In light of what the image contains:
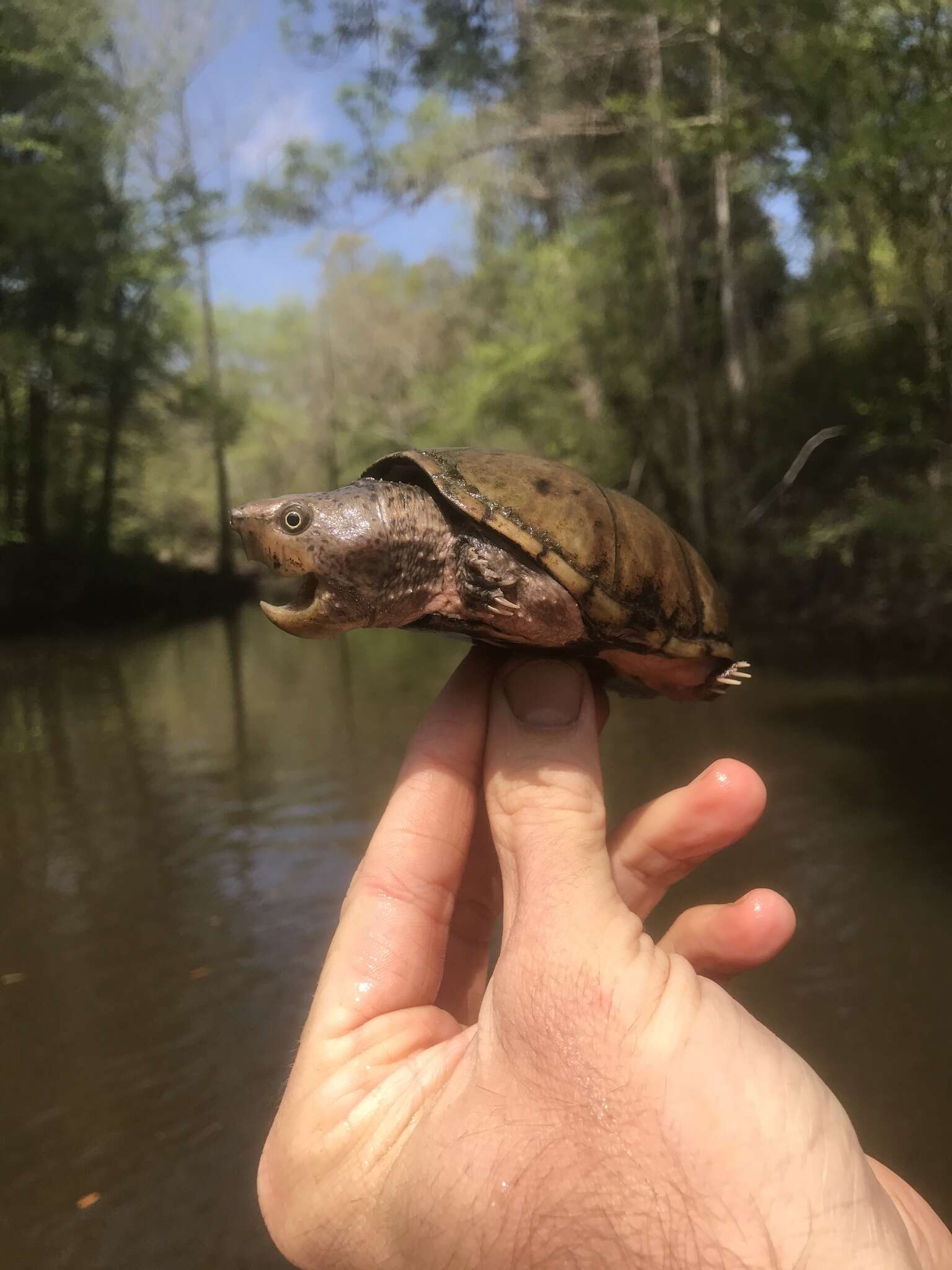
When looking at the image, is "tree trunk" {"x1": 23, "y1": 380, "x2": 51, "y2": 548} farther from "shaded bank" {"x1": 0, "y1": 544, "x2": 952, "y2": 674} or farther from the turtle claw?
the turtle claw

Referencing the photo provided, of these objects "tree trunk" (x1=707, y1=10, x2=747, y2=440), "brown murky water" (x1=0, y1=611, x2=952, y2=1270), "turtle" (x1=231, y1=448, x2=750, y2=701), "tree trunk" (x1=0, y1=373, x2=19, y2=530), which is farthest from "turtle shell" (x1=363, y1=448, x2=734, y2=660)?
"tree trunk" (x1=0, y1=373, x2=19, y2=530)

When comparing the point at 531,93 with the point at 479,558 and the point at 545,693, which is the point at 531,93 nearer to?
the point at 479,558

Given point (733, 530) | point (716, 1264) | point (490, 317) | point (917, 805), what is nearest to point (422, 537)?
point (716, 1264)

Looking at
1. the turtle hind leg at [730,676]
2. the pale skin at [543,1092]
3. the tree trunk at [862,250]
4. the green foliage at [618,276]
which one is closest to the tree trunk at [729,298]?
the green foliage at [618,276]

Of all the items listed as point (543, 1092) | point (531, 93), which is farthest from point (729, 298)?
point (543, 1092)

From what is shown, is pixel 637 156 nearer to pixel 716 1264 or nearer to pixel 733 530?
pixel 733 530

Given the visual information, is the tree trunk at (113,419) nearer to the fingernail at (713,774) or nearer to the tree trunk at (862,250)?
the tree trunk at (862,250)
